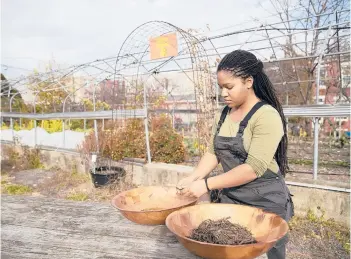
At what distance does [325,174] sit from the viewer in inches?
177

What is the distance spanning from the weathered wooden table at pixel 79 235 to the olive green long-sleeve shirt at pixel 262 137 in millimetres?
485

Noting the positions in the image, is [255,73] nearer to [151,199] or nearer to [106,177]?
[151,199]

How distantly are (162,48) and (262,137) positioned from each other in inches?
142

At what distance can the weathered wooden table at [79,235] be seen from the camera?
1304 millimetres

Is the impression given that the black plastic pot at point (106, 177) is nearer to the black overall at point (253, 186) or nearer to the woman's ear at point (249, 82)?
the black overall at point (253, 186)

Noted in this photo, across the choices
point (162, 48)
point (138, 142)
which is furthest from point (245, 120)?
point (138, 142)

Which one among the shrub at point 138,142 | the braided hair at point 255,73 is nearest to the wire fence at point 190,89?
the shrub at point 138,142

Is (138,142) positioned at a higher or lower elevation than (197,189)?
lower

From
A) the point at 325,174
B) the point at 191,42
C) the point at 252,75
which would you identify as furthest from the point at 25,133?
the point at 252,75

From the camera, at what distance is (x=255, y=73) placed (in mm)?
1523

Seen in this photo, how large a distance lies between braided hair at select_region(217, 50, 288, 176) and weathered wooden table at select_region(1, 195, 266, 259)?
28.4 inches

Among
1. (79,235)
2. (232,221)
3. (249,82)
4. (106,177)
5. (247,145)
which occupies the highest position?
(249,82)

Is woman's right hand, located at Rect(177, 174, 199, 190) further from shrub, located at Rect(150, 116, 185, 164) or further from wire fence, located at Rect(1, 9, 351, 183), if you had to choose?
shrub, located at Rect(150, 116, 185, 164)

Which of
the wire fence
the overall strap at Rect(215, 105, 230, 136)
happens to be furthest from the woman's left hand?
the wire fence
